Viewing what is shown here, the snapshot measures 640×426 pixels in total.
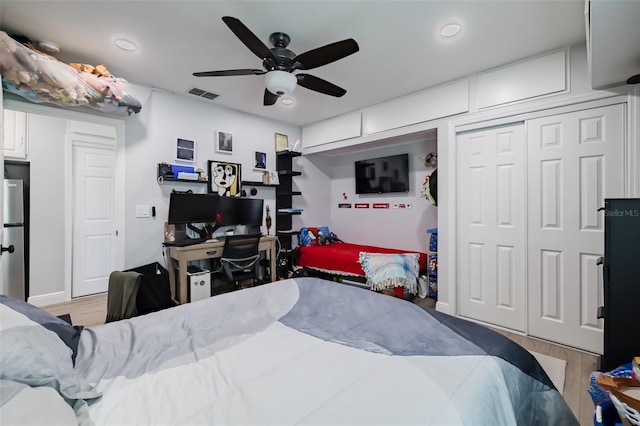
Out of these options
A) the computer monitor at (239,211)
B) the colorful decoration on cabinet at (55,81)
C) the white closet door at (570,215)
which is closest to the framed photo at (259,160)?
the computer monitor at (239,211)

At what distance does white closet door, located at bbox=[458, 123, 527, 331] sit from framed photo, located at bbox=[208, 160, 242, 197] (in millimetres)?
2754

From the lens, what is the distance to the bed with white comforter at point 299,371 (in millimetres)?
804

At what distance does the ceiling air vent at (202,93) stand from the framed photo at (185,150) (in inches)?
22.1

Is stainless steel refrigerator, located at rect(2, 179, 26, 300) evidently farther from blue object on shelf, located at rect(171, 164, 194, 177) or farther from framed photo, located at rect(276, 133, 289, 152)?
framed photo, located at rect(276, 133, 289, 152)

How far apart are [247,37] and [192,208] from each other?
2180 mm

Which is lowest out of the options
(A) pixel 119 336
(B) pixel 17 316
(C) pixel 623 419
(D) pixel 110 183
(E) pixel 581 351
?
(E) pixel 581 351

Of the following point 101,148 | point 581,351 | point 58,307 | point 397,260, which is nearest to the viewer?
point 581,351

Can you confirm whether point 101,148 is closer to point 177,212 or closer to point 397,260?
point 177,212

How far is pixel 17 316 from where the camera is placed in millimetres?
993

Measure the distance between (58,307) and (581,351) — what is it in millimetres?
5106

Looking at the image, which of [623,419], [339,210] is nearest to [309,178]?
[339,210]

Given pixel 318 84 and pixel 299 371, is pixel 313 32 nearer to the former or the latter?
pixel 318 84

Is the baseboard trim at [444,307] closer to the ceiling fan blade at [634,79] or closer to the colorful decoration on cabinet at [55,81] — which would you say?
the ceiling fan blade at [634,79]

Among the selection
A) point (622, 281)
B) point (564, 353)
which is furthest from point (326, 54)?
point (564, 353)
